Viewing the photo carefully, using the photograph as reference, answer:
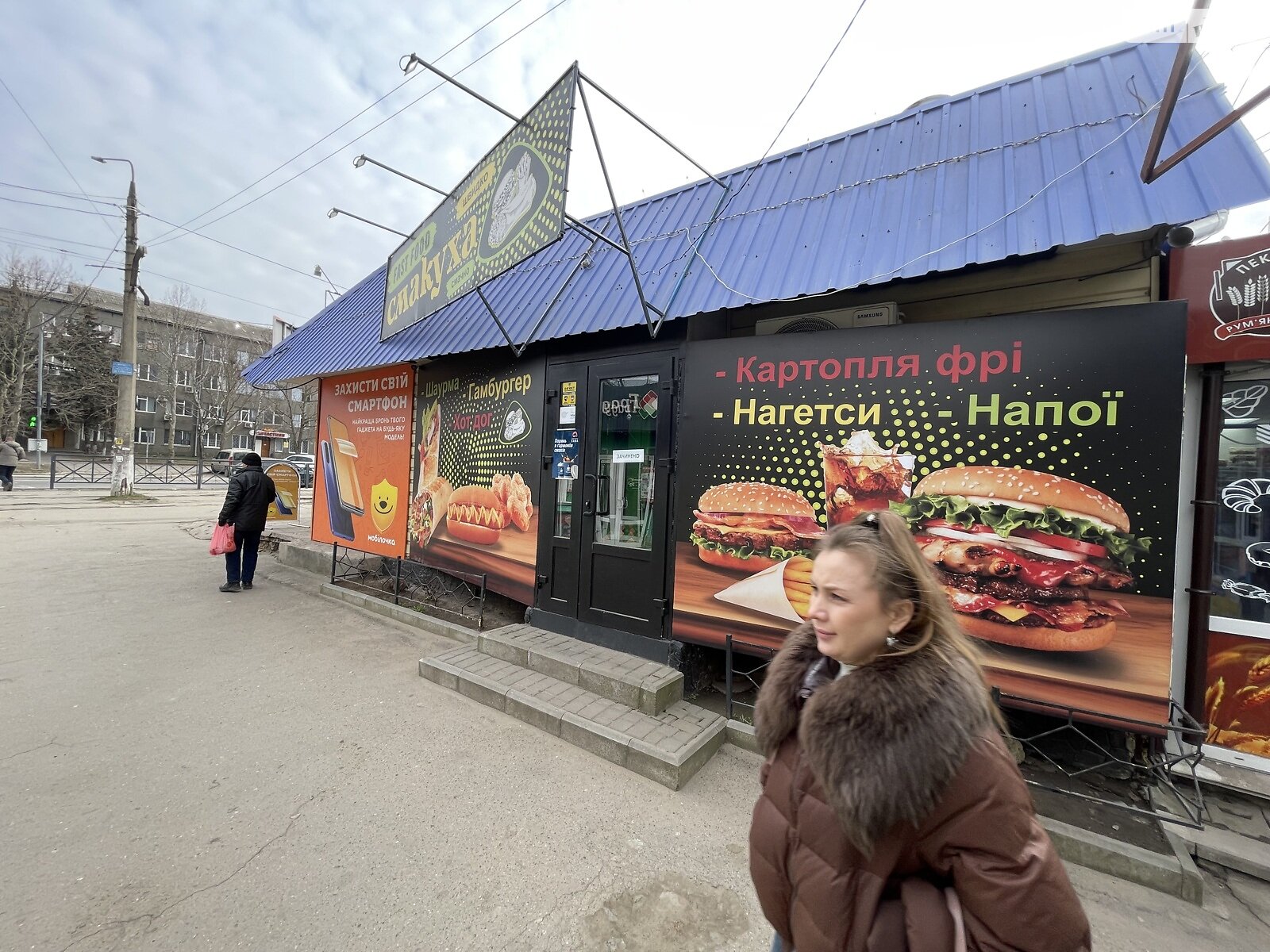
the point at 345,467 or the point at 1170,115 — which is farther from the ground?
the point at 1170,115

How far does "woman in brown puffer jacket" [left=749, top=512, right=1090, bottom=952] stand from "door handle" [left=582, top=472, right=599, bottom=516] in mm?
3767

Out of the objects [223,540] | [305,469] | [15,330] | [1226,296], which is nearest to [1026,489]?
[1226,296]

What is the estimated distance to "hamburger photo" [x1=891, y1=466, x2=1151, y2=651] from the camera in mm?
2971

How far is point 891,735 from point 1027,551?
274 centimetres

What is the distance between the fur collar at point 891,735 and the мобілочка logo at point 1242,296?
3.65 metres

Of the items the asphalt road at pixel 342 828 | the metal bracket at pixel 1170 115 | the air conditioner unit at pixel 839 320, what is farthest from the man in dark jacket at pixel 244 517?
the metal bracket at pixel 1170 115

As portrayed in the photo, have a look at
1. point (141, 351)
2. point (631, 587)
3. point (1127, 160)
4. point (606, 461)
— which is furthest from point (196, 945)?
point (141, 351)

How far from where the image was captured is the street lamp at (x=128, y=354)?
635 inches

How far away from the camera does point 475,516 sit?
6367 millimetres

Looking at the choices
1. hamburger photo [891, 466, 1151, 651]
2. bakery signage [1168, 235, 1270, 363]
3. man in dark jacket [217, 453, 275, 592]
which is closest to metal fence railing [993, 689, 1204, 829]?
hamburger photo [891, 466, 1151, 651]

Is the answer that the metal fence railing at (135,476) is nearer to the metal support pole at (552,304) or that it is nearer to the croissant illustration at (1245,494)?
the metal support pole at (552,304)

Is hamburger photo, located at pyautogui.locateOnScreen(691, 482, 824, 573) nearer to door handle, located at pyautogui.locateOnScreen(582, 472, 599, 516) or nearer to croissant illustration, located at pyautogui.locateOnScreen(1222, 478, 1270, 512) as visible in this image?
door handle, located at pyautogui.locateOnScreen(582, 472, 599, 516)

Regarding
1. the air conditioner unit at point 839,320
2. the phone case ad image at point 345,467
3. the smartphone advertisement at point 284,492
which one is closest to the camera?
the air conditioner unit at point 839,320

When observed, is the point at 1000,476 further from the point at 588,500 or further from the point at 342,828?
the point at 342,828
